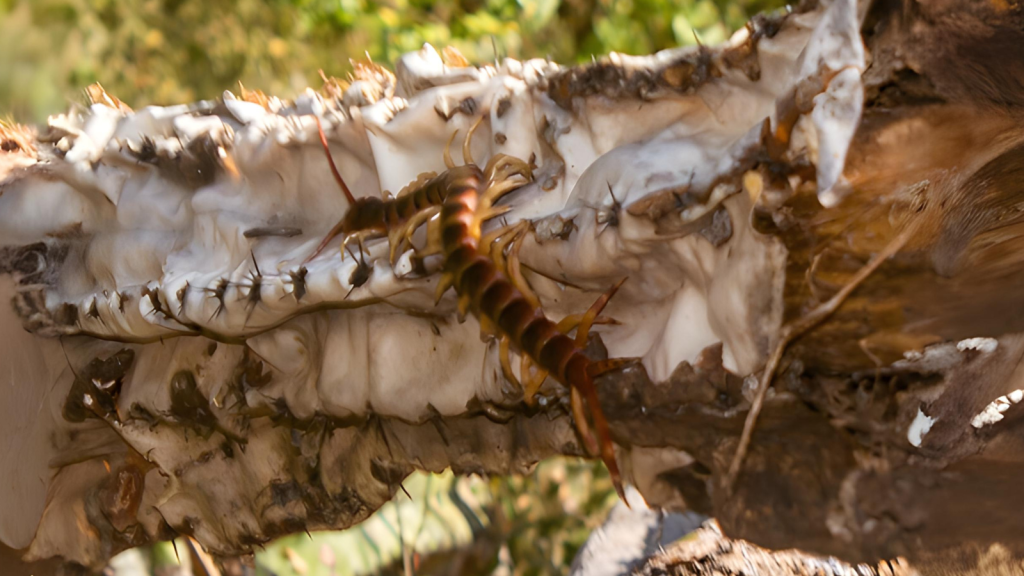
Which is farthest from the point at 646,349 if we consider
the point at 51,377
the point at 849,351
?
the point at 51,377

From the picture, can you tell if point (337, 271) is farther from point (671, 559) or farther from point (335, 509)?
point (671, 559)

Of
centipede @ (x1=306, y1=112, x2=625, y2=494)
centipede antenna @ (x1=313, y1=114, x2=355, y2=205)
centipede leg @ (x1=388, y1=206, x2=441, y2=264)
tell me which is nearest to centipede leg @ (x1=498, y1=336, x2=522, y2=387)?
centipede @ (x1=306, y1=112, x2=625, y2=494)

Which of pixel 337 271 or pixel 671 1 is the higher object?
pixel 671 1

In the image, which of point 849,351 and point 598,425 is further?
point 598,425

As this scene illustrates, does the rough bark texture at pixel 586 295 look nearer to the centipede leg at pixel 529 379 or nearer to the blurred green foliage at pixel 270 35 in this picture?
the centipede leg at pixel 529 379

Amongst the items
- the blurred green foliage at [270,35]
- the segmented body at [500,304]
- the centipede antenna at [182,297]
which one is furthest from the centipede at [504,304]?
the blurred green foliage at [270,35]

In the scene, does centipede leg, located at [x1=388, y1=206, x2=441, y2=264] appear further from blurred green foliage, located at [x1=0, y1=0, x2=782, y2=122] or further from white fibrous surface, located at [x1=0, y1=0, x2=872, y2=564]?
blurred green foliage, located at [x1=0, y1=0, x2=782, y2=122]

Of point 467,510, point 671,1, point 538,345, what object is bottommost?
point 467,510
